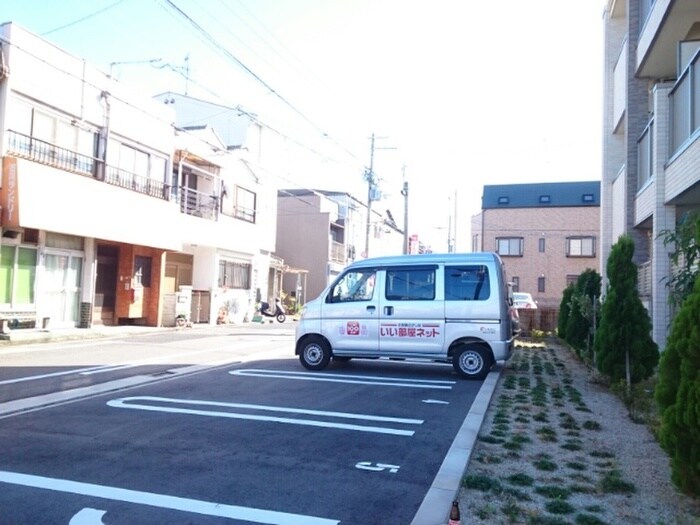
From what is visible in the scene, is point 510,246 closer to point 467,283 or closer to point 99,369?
point 467,283

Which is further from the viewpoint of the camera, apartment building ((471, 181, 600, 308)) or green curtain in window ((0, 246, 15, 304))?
apartment building ((471, 181, 600, 308))

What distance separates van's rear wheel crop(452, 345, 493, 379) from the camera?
10.3 meters

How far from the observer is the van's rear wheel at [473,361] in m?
10.3

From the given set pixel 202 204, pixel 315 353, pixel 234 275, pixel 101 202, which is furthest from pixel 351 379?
pixel 234 275

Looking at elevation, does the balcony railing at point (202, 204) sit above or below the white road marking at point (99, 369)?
above

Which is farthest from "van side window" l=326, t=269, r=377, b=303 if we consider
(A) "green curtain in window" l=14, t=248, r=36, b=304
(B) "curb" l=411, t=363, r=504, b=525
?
(A) "green curtain in window" l=14, t=248, r=36, b=304

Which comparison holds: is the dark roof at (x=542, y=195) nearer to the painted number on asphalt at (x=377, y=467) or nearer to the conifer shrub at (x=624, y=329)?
the conifer shrub at (x=624, y=329)

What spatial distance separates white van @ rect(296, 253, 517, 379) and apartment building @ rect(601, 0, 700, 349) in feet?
9.33

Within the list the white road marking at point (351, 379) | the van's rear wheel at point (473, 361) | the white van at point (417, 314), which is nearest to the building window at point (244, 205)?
the white van at point (417, 314)

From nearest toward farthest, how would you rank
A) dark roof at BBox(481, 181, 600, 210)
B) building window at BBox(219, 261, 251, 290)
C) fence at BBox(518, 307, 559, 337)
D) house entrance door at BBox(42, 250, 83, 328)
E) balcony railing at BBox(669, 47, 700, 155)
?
balcony railing at BBox(669, 47, 700, 155), house entrance door at BBox(42, 250, 83, 328), fence at BBox(518, 307, 559, 337), building window at BBox(219, 261, 251, 290), dark roof at BBox(481, 181, 600, 210)

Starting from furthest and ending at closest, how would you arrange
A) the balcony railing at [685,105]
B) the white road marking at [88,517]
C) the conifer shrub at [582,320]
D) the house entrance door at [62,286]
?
the house entrance door at [62,286] < the conifer shrub at [582,320] < the balcony railing at [685,105] < the white road marking at [88,517]

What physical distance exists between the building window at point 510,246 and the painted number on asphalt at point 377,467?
42311 mm

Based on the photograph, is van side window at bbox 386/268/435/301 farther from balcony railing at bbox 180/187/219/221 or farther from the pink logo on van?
balcony railing at bbox 180/187/219/221

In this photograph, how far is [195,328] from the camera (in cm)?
2286
